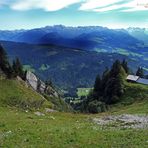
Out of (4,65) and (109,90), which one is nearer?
(4,65)

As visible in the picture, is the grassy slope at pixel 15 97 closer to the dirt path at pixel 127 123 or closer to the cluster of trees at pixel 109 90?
the dirt path at pixel 127 123

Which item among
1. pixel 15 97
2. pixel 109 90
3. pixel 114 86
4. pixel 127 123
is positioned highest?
pixel 127 123

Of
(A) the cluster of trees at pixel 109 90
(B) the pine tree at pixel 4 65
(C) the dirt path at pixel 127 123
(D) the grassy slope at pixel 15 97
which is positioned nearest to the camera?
(C) the dirt path at pixel 127 123

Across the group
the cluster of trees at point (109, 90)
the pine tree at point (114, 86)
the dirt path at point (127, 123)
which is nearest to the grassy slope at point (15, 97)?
the dirt path at point (127, 123)

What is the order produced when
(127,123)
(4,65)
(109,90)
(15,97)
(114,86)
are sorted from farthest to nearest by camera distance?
(109,90), (114,86), (4,65), (15,97), (127,123)

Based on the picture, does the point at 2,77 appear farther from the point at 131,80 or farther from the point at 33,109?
the point at 131,80

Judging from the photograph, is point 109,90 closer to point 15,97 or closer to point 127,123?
point 15,97

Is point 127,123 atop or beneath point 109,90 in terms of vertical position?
atop

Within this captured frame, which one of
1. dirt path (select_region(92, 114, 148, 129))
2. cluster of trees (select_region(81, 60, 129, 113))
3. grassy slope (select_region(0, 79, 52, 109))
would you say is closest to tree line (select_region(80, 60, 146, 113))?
cluster of trees (select_region(81, 60, 129, 113))

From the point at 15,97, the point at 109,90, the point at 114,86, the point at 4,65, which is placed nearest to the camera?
the point at 15,97

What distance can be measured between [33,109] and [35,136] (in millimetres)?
40158

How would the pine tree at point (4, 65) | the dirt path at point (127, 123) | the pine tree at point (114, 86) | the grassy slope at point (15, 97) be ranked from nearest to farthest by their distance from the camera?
the dirt path at point (127, 123) → the grassy slope at point (15, 97) → the pine tree at point (4, 65) → the pine tree at point (114, 86)

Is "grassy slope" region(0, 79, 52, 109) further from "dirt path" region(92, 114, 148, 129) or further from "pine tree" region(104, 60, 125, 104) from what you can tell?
"pine tree" region(104, 60, 125, 104)

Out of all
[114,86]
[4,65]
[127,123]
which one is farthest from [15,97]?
[114,86]
